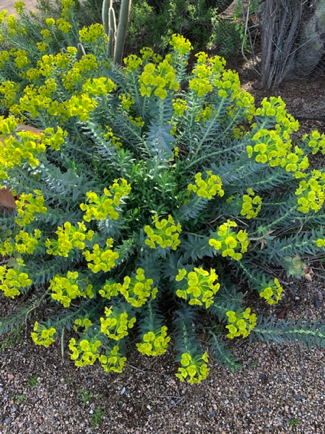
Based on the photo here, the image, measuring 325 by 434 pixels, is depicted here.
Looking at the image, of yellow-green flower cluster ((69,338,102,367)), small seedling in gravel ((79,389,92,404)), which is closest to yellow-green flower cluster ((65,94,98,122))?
yellow-green flower cluster ((69,338,102,367))

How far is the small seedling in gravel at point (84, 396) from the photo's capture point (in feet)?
6.81

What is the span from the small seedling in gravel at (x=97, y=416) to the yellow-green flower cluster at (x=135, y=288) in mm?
730

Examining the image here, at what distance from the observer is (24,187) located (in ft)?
6.37

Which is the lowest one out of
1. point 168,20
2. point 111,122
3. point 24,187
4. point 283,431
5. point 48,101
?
point 283,431

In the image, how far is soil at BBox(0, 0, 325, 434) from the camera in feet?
6.49

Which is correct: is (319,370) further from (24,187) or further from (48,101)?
(48,101)

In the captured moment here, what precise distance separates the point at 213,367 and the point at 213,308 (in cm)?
42

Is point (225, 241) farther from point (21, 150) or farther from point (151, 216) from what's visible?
point (21, 150)

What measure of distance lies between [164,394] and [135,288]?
2.62ft

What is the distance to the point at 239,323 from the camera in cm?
175

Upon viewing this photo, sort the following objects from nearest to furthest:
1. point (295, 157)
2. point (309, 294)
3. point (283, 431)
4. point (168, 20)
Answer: point (295, 157) → point (283, 431) → point (309, 294) → point (168, 20)

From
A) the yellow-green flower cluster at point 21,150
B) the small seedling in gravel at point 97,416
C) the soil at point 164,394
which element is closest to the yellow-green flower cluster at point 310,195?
the soil at point 164,394

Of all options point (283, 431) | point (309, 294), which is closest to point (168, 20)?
point (309, 294)

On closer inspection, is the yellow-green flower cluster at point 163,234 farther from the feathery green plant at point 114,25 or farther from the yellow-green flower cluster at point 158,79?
the feathery green plant at point 114,25
